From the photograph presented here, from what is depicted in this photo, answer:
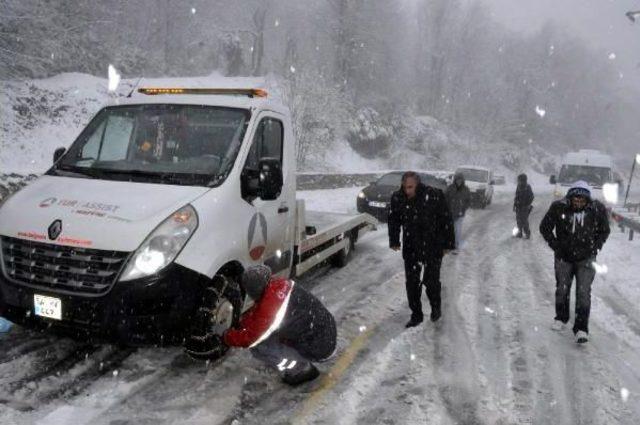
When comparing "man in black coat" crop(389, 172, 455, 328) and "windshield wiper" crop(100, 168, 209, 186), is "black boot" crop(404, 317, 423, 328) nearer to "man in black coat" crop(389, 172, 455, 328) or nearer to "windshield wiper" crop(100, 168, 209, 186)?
"man in black coat" crop(389, 172, 455, 328)

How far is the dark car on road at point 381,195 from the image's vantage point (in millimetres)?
15500

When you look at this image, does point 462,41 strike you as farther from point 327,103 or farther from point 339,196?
point 339,196

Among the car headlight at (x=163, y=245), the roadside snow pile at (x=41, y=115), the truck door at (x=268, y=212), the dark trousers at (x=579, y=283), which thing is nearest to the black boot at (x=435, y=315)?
the dark trousers at (x=579, y=283)

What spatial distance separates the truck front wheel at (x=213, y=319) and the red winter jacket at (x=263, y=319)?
175 millimetres

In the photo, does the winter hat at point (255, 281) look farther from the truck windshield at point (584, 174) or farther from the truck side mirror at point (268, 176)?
the truck windshield at point (584, 174)

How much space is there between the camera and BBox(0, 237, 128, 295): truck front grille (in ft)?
13.5

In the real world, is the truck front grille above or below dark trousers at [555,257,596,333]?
above

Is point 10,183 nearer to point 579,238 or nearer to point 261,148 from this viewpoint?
point 261,148

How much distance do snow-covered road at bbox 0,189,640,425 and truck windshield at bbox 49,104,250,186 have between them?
1.65 m

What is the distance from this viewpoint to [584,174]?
20.5m

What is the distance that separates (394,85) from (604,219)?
2358 inches

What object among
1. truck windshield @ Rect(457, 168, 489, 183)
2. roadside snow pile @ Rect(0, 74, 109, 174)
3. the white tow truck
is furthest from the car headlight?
truck windshield @ Rect(457, 168, 489, 183)

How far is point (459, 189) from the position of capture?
38.0 feet

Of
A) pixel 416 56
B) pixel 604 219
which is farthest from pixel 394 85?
pixel 604 219
